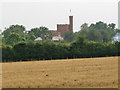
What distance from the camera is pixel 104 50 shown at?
234 ft

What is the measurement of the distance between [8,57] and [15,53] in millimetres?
1559

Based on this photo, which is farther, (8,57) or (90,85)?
(8,57)

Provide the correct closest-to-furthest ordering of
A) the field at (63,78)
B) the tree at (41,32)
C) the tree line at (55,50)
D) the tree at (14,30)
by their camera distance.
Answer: the field at (63,78) → the tree line at (55,50) → the tree at (14,30) → the tree at (41,32)

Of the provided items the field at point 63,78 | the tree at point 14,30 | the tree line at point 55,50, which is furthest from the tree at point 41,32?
the field at point 63,78

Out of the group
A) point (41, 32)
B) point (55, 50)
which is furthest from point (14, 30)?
point (55, 50)

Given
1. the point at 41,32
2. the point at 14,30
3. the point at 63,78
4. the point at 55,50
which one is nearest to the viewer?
the point at 63,78

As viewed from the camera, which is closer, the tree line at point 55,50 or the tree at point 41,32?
the tree line at point 55,50

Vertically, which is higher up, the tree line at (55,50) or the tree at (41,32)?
the tree at (41,32)

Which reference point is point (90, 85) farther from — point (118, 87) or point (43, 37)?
point (43, 37)

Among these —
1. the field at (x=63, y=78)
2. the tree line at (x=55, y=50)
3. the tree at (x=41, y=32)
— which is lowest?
the field at (x=63, y=78)

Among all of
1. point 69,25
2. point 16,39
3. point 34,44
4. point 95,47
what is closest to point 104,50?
point 95,47

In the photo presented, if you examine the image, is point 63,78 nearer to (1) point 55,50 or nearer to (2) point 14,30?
(1) point 55,50

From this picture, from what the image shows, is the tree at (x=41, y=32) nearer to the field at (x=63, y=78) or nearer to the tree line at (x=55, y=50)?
the tree line at (x=55, y=50)

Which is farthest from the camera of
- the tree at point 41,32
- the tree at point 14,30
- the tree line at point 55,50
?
the tree at point 41,32
